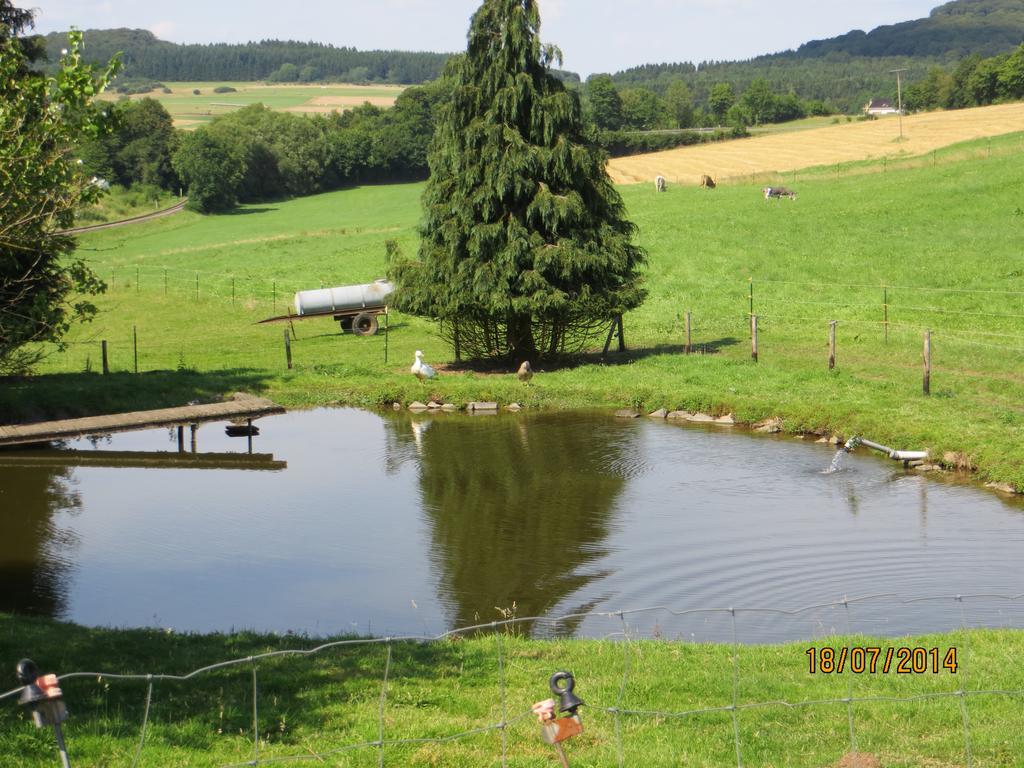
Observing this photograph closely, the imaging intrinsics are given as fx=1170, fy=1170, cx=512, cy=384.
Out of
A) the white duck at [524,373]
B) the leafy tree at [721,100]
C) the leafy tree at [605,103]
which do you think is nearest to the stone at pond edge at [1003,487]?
the white duck at [524,373]

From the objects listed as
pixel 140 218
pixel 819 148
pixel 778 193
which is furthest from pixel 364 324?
pixel 140 218

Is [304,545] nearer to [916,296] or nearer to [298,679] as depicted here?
[298,679]

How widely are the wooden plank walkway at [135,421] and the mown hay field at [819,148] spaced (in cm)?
5072

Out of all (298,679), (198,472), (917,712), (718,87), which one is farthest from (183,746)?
(718,87)

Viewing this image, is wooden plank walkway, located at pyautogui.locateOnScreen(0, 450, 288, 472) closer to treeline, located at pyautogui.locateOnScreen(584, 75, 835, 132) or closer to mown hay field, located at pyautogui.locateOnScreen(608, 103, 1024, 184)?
mown hay field, located at pyautogui.locateOnScreen(608, 103, 1024, 184)

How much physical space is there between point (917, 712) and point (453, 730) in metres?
4.03

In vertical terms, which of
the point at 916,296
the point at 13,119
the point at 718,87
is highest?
the point at 718,87

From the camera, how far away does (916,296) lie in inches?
1613

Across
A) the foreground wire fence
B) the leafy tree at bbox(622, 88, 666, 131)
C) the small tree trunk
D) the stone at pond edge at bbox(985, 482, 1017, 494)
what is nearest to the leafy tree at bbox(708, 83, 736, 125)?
the leafy tree at bbox(622, 88, 666, 131)

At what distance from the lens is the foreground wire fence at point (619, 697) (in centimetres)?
922

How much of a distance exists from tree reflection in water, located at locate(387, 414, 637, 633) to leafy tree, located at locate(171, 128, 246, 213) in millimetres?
70290

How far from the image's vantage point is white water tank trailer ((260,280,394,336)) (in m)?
43.8

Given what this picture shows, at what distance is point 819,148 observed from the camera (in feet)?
271

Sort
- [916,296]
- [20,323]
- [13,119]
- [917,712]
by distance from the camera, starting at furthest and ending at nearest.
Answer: [916,296] < [20,323] < [13,119] < [917,712]
